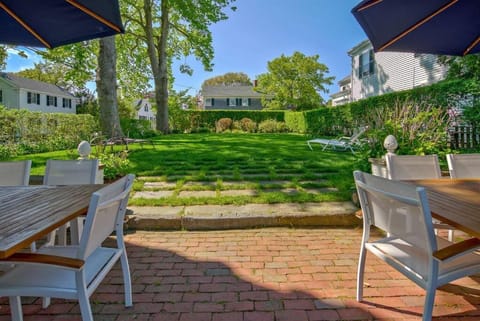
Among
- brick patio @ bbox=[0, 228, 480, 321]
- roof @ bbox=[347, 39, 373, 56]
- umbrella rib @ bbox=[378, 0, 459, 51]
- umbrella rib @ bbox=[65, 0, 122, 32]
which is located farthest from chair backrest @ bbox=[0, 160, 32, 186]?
roof @ bbox=[347, 39, 373, 56]

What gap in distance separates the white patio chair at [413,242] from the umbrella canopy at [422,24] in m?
1.60

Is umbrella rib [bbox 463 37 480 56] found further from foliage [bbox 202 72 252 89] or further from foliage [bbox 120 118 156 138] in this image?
foliage [bbox 202 72 252 89]

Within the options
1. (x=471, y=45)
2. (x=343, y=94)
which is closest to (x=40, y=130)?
(x=471, y=45)

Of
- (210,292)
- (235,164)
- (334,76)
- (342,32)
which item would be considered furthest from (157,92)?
(334,76)

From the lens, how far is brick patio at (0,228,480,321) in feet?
6.51

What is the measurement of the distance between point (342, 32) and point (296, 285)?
1620cm

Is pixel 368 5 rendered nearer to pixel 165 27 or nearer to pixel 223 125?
pixel 165 27

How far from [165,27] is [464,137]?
1654 centimetres

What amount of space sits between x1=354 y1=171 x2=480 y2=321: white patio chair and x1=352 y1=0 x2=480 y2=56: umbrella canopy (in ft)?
5.23

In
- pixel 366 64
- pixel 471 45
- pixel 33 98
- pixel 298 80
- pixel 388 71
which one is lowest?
pixel 471 45

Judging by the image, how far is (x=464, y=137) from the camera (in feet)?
21.8

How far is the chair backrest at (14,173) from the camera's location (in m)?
2.76

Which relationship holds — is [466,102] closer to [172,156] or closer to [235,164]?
[235,164]

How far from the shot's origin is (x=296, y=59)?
98.6ft
